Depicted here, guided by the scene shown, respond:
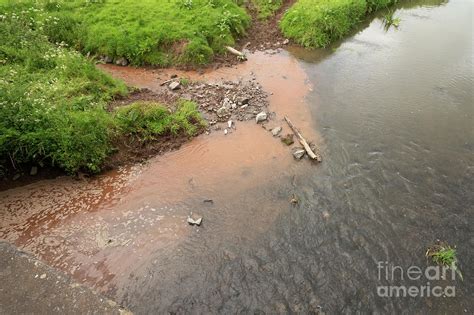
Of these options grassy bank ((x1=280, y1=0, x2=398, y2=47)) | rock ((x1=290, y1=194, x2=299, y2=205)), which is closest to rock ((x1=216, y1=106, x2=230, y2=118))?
rock ((x1=290, y1=194, x2=299, y2=205))

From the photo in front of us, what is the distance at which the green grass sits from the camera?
16.5m

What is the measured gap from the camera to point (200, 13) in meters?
18.0

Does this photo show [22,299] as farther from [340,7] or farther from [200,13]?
[340,7]

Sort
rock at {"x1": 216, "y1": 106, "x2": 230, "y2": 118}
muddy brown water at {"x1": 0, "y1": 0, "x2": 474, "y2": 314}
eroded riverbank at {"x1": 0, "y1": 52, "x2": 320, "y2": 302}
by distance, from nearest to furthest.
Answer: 1. muddy brown water at {"x1": 0, "y1": 0, "x2": 474, "y2": 314}
2. eroded riverbank at {"x1": 0, "y1": 52, "x2": 320, "y2": 302}
3. rock at {"x1": 216, "y1": 106, "x2": 230, "y2": 118}

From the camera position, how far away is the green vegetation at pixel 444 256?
8766 mm

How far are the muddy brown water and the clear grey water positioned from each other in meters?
0.03

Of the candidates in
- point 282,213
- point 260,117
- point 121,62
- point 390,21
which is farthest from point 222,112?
point 390,21

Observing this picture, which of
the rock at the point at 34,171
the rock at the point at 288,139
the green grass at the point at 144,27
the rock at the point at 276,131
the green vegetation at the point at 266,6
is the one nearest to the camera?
the rock at the point at 34,171

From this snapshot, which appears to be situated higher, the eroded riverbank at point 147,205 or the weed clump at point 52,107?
the weed clump at point 52,107

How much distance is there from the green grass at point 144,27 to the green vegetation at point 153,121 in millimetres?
4419

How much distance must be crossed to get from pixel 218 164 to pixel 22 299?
6.79 metres

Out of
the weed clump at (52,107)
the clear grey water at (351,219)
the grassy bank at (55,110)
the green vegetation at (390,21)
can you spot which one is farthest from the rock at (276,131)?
the green vegetation at (390,21)

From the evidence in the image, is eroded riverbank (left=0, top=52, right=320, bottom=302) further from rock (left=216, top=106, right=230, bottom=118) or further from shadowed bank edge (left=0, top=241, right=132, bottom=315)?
shadowed bank edge (left=0, top=241, right=132, bottom=315)

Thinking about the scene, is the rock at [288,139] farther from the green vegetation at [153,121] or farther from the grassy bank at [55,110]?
the grassy bank at [55,110]
